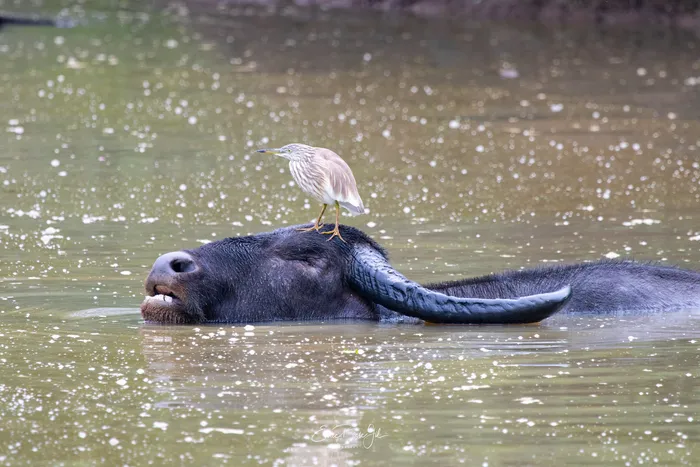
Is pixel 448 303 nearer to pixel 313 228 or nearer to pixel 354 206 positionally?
pixel 354 206

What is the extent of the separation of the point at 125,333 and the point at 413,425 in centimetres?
280

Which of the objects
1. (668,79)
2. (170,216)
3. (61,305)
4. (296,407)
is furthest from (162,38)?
(296,407)

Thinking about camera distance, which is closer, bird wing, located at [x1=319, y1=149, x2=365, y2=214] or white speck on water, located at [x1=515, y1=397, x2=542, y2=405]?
white speck on water, located at [x1=515, y1=397, x2=542, y2=405]

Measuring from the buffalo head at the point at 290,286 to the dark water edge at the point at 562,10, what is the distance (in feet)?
74.5

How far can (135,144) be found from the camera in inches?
673

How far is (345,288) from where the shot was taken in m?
9.47

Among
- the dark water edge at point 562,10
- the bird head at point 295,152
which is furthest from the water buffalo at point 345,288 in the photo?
the dark water edge at point 562,10

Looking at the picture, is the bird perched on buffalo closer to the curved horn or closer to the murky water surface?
the curved horn

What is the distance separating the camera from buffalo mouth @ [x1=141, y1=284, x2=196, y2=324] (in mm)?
9219

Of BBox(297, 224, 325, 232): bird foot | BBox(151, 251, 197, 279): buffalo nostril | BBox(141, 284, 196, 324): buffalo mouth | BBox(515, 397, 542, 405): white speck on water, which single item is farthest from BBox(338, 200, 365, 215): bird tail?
BBox(515, 397, 542, 405): white speck on water

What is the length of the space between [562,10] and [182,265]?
25.8m

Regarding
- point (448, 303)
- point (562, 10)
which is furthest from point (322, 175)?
point (562, 10)

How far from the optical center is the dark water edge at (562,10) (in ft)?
104

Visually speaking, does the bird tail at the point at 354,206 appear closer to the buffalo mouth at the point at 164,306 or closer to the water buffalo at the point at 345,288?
the water buffalo at the point at 345,288
